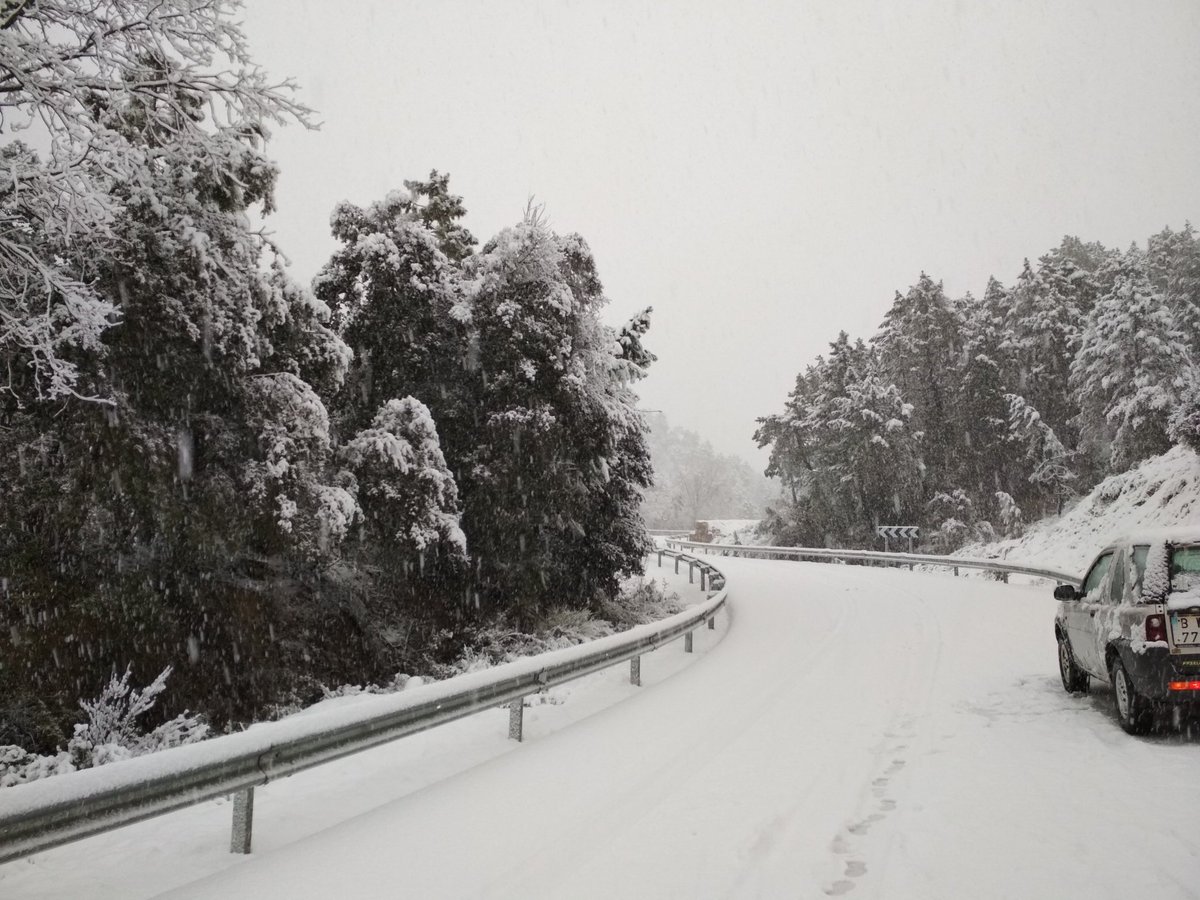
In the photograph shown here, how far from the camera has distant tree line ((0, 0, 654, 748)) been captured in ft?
21.0

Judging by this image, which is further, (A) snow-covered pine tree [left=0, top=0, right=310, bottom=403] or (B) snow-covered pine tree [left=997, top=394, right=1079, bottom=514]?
(B) snow-covered pine tree [left=997, top=394, right=1079, bottom=514]

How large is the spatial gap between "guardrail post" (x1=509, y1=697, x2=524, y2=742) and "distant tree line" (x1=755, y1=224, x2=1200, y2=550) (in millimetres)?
35721

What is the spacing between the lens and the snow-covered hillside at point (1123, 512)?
2344 centimetres

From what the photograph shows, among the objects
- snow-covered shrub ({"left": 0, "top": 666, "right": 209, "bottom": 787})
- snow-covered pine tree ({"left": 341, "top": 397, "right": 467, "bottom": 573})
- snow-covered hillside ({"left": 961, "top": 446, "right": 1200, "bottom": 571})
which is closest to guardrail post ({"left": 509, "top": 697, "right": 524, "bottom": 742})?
snow-covered shrub ({"left": 0, "top": 666, "right": 209, "bottom": 787})

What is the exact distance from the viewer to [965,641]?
1188cm

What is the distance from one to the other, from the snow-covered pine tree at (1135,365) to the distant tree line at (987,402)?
9 cm

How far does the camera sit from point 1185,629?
574 cm

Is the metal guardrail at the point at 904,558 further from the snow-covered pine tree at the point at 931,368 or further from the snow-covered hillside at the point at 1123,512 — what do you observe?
the snow-covered pine tree at the point at 931,368

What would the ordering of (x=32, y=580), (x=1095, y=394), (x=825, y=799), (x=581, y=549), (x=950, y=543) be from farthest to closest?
1. (x=950, y=543)
2. (x=1095, y=394)
3. (x=581, y=549)
4. (x=32, y=580)
5. (x=825, y=799)

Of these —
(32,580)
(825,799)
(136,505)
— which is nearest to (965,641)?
(825,799)

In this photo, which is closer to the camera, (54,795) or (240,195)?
(54,795)

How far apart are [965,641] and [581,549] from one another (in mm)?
8836

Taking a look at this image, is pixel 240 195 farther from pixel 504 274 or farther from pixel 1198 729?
pixel 1198 729

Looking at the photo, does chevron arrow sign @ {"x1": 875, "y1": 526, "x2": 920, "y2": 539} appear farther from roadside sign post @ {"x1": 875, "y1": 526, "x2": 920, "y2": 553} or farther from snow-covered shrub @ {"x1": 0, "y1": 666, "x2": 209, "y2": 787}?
snow-covered shrub @ {"x1": 0, "y1": 666, "x2": 209, "y2": 787}
